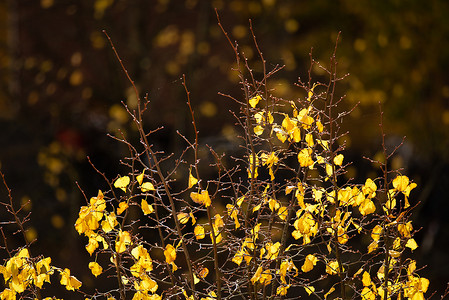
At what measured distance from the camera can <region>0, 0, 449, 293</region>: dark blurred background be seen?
6.04 meters

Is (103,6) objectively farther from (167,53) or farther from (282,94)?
(282,94)

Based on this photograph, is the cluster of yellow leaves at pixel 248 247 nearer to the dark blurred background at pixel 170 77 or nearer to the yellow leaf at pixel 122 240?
the yellow leaf at pixel 122 240

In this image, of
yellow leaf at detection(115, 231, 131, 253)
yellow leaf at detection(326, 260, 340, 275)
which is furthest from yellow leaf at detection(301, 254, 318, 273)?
yellow leaf at detection(115, 231, 131, 253)

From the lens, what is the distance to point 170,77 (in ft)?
20.3

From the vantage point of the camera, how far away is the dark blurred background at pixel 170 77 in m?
6.04

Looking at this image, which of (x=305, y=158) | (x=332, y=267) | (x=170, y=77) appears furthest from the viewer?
(x=170, y=77)

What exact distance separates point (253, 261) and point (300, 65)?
461 centimetres

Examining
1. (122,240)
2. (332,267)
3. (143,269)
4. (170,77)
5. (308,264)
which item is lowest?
(170,77)

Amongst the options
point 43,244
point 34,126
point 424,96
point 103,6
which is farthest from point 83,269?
point 424,96

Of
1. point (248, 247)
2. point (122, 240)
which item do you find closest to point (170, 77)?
point (248, 247)

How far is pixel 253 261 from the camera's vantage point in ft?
8.91

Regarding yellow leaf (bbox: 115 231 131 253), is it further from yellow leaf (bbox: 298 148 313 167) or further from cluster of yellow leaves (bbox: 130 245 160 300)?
yellow leaf (bbox: 298 148 313 167)

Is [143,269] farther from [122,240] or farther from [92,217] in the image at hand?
[92,217]

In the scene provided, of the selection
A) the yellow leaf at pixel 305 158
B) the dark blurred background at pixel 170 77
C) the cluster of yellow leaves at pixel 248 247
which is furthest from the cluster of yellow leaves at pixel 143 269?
the dark blurred background at pixel 170 77
